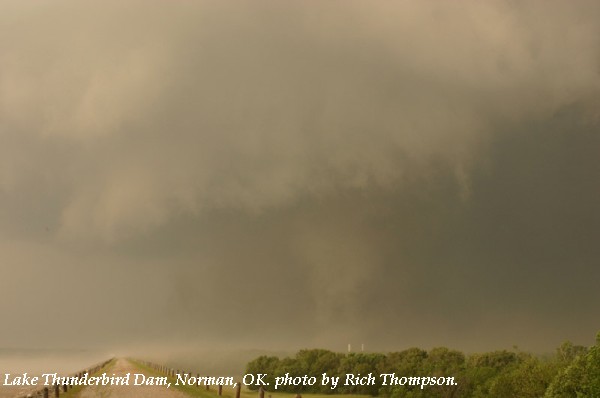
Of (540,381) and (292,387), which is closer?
(540,381)

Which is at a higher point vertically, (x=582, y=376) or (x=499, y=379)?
(x=499, y=379)

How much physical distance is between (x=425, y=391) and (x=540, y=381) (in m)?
11.7

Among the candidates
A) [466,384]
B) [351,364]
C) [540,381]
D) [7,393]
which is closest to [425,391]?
[466,384]

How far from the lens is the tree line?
31.2 meters

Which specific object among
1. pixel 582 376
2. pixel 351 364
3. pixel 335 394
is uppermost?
pixel 351 364

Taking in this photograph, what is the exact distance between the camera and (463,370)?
5644 cm

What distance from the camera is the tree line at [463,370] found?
31250mm

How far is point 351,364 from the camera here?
6981 cm

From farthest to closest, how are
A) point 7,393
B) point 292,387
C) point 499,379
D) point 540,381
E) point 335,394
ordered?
point 292,387, point 335,394, point 7,393, point 499,379, point 540,381

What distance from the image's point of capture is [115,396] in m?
43.3

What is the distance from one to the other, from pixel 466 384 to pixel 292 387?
24.1 m

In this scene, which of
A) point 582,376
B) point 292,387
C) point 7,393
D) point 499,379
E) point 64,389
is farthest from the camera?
point 292,387

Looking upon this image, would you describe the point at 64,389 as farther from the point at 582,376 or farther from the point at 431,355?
the point at 431,355

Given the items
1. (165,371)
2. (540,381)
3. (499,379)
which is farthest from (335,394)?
(165,371)
